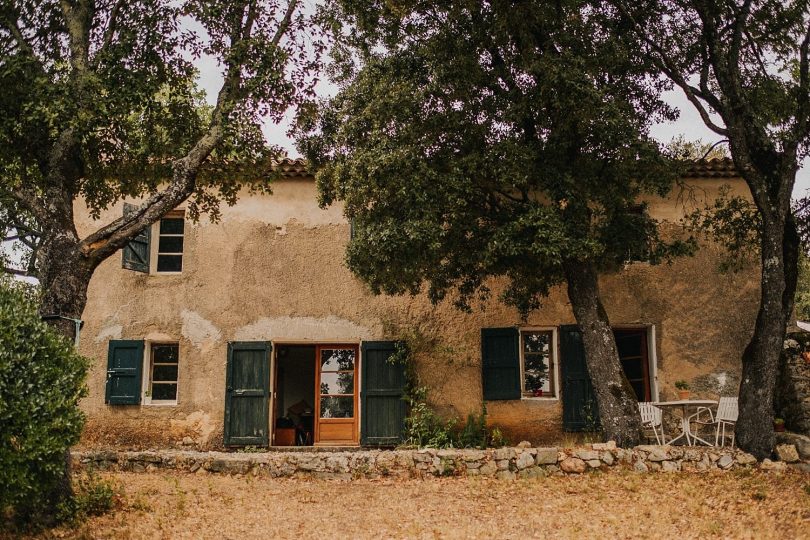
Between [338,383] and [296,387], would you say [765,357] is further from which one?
[296,387]

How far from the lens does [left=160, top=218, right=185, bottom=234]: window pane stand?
12703 millimetres

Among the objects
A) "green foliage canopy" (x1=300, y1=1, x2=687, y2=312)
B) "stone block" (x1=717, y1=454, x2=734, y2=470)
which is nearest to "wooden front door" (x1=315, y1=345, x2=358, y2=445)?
"green foliage canopy" (x1=300, y1=1, x2=687, y2=312)

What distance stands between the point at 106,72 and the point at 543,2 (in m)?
5.44

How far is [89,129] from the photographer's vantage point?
23.6ft

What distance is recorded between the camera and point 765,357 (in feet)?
29.9

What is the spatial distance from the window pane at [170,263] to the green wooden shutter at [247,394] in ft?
6.06

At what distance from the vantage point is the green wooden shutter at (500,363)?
1169cm

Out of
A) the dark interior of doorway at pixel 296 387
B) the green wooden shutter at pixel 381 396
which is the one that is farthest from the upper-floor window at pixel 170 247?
the green wooden shutter at pixel 381 396

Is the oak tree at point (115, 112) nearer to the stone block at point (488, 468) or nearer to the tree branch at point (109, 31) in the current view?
the tree branch at point (109, 31)

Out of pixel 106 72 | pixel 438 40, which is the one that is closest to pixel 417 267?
pixel 438 40

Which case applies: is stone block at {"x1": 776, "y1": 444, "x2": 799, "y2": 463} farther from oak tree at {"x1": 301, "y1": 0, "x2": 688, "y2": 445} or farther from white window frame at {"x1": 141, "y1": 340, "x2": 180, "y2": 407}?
white window frame at {"x1": 141, "y1": 340, "x2": 180, "y2": 407}

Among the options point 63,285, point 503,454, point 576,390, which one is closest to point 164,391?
point 63,285

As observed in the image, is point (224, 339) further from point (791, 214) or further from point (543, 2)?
point (791, 214)

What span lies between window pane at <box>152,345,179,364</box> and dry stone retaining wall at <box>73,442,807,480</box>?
117 inches
